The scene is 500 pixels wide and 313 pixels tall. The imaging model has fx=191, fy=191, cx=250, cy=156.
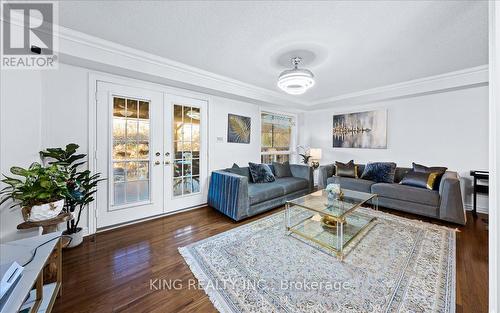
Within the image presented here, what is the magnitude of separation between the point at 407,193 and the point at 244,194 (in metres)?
2.78

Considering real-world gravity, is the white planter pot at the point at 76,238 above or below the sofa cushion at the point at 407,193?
below

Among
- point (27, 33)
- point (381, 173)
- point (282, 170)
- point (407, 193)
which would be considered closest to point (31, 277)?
point (27, 33)

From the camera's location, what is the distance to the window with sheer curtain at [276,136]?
5.11 meters

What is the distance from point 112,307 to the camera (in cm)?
145

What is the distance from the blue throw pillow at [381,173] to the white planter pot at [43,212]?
15.6 ft

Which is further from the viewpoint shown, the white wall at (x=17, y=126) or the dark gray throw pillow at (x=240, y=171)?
the dark gray throw pillow at (x=240, y=171)

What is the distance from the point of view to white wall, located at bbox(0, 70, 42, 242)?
168cm

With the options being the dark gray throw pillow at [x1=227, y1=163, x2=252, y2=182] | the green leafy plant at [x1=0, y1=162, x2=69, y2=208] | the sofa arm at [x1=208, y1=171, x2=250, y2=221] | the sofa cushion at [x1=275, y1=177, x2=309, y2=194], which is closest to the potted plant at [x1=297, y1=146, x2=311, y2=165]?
the sofa cushion at [x1=275, y1=177, x2=309, y2=194]

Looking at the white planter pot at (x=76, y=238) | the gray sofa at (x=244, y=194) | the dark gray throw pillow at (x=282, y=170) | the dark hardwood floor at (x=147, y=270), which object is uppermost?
the dark gray throw pillow at (x=282, y=170)

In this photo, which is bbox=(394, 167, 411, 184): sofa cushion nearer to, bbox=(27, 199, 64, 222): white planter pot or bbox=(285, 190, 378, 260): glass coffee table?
bbox=(285, 190, 378, 260): glass coffee table

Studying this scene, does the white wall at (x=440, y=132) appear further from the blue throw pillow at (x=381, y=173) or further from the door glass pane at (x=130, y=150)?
the door glass pane at (x=130, y=150)

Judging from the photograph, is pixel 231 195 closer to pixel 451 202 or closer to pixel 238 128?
pixel 238 128

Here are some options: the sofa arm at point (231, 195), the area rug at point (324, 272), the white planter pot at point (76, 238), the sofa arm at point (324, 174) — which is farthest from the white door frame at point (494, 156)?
the white planter pot at point (76, 238)

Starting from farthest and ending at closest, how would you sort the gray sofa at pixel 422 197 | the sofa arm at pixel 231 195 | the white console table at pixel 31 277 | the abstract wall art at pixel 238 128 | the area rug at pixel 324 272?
the abstract wall art at pixel 238 128 < the sofa arm at pixel 231 195 < the gray sofa at pixel 422 197 < the area rug at pixel 324 272 < the white console table at pixel 31 277
